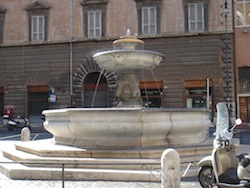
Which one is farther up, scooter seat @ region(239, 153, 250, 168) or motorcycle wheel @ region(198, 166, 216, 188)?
scooter seat @ region(239, 153, 250, 168)

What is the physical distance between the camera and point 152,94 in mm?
27031

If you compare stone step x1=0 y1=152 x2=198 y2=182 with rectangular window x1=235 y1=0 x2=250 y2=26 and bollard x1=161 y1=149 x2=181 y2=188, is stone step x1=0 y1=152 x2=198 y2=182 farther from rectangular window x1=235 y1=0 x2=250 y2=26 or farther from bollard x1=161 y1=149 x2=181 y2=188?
rectangular window x1=235 y1=0 x2=250 y2=26

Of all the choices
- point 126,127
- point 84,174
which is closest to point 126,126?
point 126,127

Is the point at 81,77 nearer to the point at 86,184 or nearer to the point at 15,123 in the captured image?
the point at 15,123

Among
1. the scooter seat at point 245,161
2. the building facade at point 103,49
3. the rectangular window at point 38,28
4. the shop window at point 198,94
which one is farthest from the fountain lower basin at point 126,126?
the rectangular window at point 38,28

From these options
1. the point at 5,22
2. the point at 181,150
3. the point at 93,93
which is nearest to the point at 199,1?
the point at 93,93

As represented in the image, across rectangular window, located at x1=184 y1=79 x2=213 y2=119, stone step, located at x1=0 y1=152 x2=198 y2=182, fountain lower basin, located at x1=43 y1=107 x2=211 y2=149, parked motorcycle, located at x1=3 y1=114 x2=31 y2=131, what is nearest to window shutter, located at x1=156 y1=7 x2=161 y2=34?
rectangular window, located at x1=184 y1=79 x2=213 y2=119

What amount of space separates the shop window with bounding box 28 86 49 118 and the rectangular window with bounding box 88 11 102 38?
538cm

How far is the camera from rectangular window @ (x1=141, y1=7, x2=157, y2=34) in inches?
1062

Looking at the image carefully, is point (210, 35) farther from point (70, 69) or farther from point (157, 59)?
point (157, 59)

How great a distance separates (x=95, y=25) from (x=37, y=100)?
7.28 meters

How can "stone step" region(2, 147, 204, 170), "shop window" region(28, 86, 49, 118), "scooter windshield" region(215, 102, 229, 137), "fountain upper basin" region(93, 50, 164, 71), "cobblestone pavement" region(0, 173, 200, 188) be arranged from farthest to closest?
"shop window" region(28, 86, 49, 118)
"fountain upper basin" region(93, 50, 164, 71)
"stone step" region(2, 147, 204, 170)
"cobblestone pavement" region(0, 173, 200, 188)
"scooter windshield" region(215, 102, 229, 137)

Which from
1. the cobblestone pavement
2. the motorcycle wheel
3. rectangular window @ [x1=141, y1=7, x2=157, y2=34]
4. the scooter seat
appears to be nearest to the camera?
the scooter seat

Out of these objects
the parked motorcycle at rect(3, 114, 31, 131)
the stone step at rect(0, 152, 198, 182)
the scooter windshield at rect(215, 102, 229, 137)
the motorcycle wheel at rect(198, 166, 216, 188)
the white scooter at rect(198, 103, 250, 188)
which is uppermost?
the scooter windshield at rect(215, 102, 229, 137)
